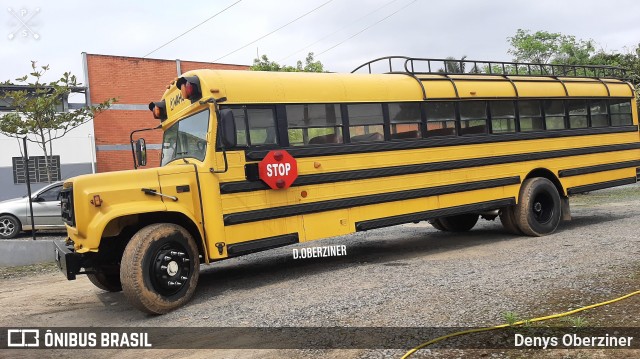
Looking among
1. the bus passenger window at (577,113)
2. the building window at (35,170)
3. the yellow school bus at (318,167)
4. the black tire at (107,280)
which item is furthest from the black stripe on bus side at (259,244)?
the building window at (35,170)

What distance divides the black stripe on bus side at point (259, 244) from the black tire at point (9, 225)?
9.23 m

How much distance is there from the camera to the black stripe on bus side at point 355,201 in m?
6.36

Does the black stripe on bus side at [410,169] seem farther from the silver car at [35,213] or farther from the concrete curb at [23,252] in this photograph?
the silver car at [35,213]

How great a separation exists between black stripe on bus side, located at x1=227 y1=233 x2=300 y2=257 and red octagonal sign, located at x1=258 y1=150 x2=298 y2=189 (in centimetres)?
65

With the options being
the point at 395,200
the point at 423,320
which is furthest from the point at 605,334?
the point at 395,200

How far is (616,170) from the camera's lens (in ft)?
33.5

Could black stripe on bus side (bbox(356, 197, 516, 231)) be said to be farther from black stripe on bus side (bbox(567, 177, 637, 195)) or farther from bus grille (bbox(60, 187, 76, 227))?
bus grille (bbox(60, 187, 76, 227))

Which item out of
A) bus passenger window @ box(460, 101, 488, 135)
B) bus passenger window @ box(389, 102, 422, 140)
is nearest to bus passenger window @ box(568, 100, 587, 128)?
bus passenger window @ box(460, 101, 488, 135)

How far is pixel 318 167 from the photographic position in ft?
22.6

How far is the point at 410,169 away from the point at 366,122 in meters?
1.00

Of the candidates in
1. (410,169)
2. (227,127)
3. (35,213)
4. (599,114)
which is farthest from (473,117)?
(35,213)

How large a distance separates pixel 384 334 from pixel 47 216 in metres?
10.9

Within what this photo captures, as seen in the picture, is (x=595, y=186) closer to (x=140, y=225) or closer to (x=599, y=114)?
(x=599, y=114)

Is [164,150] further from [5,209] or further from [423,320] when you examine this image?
[5,209]
